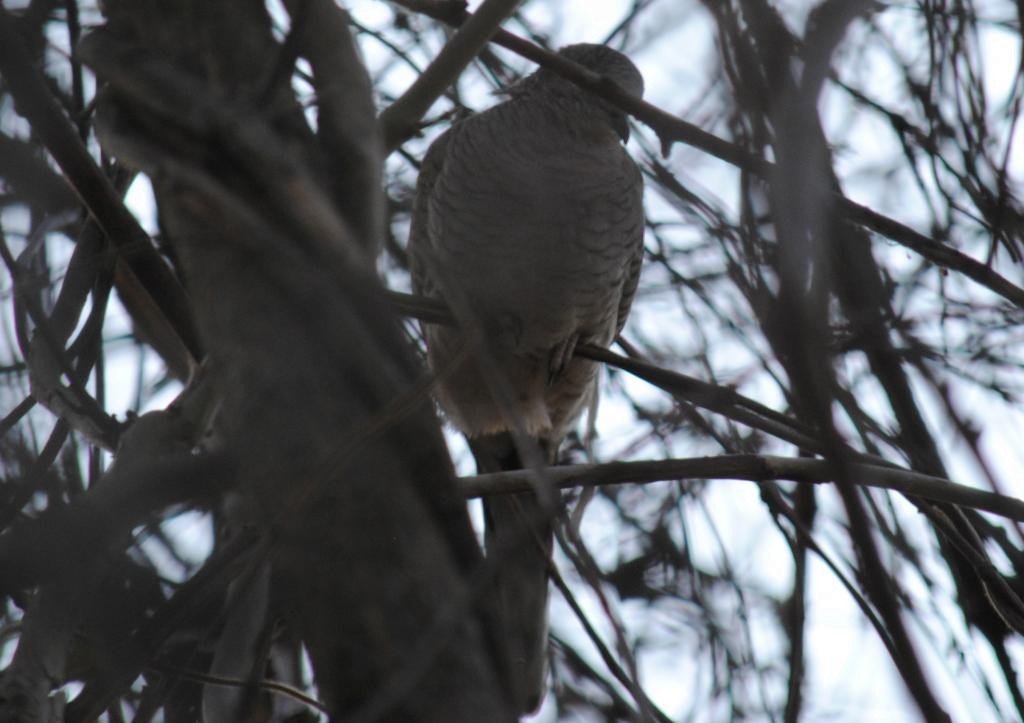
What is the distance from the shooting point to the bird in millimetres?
3900

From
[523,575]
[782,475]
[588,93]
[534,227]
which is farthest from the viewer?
[523,575]

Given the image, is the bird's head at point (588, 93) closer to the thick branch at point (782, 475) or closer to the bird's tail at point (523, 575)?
the bird's tail at point (523, 575)

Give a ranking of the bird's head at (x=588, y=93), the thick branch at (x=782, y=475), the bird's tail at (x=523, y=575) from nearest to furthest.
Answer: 1. the thick branch at (x=782, y=475)
2. the bird's tail at (x=523, y=575)
3. the bird's head at (x=588, y=93)

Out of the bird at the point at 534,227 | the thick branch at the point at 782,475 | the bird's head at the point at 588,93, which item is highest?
the bird's head at the point at 588,93

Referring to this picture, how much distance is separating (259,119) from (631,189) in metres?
2.81

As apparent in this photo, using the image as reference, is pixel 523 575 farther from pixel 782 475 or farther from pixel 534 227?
pixel 782 475

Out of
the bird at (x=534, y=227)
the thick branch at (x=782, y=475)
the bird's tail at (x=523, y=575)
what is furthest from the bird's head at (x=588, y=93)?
the thick branch at (x=782, y=475)

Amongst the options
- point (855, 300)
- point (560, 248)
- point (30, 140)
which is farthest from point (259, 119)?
point (560, 248)

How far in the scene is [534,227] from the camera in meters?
3.94

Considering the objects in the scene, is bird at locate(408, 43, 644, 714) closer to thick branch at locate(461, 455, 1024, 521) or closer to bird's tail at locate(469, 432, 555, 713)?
bird's tail at locate(469, 432, 555, 713)

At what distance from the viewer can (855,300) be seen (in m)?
2.27

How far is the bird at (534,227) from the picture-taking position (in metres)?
3.90

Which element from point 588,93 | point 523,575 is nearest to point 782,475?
point 588,93

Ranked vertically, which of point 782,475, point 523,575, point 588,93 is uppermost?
point 588,93
